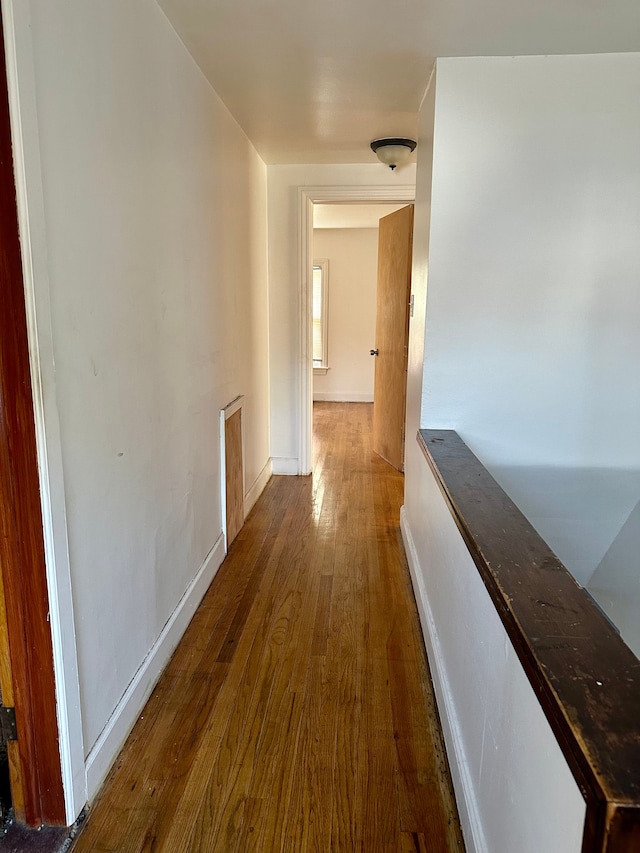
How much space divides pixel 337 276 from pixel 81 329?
613 centimetres

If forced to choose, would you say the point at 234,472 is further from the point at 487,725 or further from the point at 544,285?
the point at 487,725

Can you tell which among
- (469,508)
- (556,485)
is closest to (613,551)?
(556,485)

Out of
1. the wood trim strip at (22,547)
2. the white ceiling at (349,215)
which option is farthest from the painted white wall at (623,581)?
the white ceiling at (349,215)

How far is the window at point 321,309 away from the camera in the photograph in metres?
7.21

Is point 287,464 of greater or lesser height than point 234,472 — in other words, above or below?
below

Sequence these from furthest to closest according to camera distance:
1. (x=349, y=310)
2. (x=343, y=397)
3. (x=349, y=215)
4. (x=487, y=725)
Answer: (x=343, y=397)
(x=349, y=310)
(x=349, y=215)
(x=487, y=725)

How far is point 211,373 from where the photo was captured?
2.59 metres

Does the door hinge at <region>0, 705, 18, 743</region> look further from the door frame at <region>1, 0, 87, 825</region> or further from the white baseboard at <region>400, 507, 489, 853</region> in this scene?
the white baseboard at <region>400, 507, 489, 853</region>

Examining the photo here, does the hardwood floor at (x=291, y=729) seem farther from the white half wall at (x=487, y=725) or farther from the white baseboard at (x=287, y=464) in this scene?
the white baseboard at (x=287, y=464)

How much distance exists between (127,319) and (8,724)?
107 centimetres

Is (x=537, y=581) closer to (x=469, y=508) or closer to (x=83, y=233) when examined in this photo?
(x=469, y=508)

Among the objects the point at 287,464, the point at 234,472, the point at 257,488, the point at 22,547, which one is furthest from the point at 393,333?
the point at 22,547

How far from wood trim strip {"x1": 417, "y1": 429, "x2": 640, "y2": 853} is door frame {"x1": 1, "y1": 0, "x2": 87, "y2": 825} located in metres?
0.96

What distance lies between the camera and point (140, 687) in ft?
5.92
